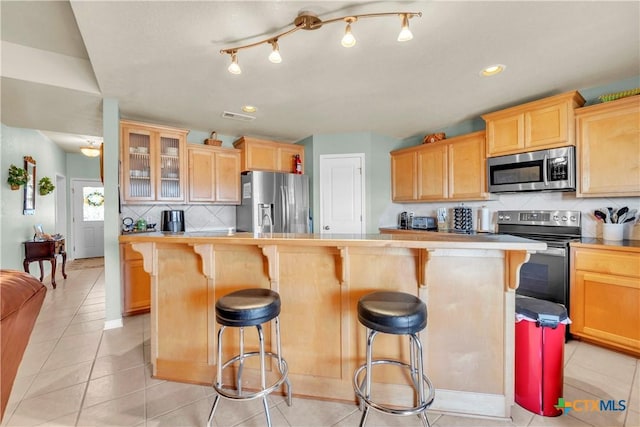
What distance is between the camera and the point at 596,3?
1591 millimetres

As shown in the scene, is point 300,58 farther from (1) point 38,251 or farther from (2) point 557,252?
(1) point 38,251

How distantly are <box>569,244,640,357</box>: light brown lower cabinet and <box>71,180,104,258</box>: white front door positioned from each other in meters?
8.62

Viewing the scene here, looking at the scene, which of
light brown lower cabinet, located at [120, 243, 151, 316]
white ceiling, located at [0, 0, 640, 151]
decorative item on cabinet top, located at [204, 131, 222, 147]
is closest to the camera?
white ceiling, located at [0, 0, 640, 151]

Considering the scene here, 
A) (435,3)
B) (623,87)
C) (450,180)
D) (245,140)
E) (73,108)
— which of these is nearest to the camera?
(435,3)

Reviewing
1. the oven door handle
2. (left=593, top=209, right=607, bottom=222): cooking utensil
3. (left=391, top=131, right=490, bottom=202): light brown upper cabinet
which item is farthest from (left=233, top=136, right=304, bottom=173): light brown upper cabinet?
(left=593, top=209, right=607, bottom=222): cooking utensil

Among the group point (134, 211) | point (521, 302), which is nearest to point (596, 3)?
point (521, 302)

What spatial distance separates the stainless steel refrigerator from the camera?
396cm

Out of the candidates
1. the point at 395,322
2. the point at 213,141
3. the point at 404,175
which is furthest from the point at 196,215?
the point at 395,322

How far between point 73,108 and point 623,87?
18.5 ft

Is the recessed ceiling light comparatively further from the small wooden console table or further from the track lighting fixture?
the small wooden console table

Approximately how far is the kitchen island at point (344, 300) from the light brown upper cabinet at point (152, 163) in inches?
69.7

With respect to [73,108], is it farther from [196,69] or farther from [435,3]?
[435,3]

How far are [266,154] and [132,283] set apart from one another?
2436mm

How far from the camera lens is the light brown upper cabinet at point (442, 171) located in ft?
11.1
